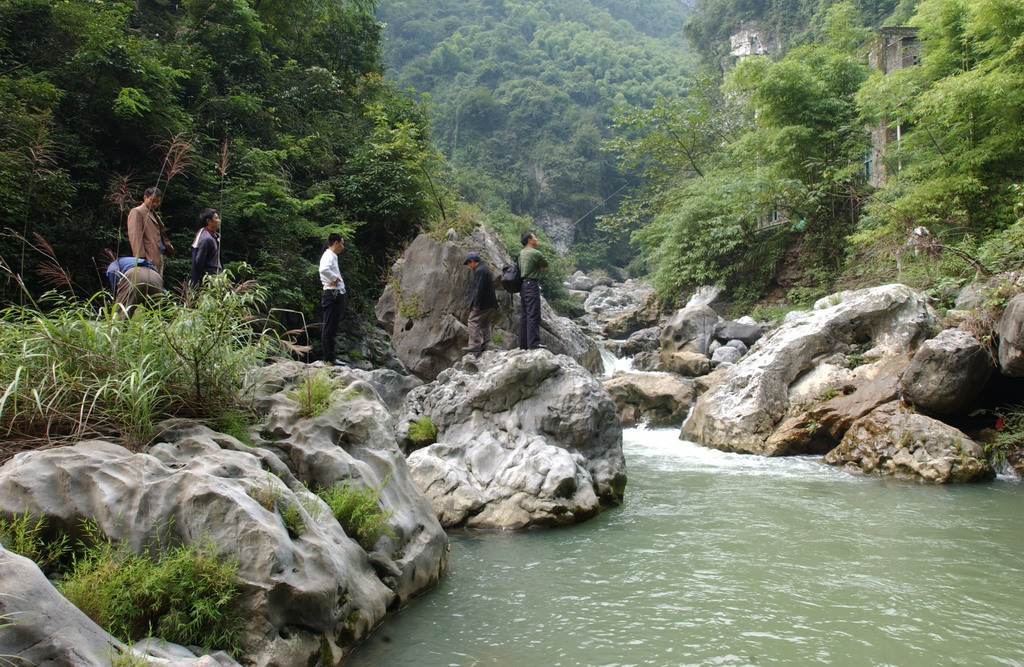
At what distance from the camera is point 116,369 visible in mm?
4016

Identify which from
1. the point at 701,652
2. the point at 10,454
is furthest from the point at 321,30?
the point at 701,652

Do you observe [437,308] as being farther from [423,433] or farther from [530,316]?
[423,433]

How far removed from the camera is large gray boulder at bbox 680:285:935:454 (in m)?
10.2

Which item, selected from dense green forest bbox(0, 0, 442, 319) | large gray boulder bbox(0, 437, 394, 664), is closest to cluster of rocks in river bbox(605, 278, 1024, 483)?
dense green forest bbox(0, 0, 442, 319)

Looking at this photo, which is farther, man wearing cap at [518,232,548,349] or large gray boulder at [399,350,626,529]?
man wearing cap at [518,232,548,349]

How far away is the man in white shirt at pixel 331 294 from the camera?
7953 millimetres

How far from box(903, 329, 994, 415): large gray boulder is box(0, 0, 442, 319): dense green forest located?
882cm

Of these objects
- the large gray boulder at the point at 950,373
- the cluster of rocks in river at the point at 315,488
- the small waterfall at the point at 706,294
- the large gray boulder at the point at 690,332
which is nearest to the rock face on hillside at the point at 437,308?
the cluster of rocks in river at the point at 315,488

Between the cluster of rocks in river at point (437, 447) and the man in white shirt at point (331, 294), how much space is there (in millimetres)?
570

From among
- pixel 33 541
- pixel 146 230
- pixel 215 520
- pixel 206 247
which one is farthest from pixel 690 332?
pixel 33 541

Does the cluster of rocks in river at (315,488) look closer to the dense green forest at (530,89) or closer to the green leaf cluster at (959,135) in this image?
the green leaf cluster at (959,135)

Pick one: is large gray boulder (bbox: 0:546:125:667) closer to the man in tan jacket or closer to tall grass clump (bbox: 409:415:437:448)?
the man in tan jacket

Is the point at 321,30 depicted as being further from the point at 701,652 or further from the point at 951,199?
the point at 701,652

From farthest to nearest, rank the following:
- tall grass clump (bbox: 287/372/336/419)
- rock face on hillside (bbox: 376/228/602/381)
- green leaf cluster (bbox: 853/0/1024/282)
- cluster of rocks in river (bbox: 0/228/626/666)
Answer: green leaf cluster (bbox: 853/0/1024/282) < rock face on hillside (bbox: 376/228/602/381) < tall grass clump (bbox: 287/372/336/419) < cluster of rocks in river (bbox: 0/228/626/666)
